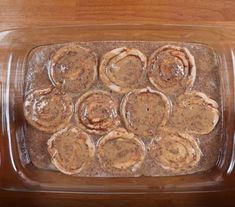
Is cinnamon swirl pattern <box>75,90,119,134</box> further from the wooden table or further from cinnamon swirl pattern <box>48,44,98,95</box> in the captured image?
the wooden table

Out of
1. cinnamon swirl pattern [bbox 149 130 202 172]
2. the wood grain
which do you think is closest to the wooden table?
the wood grain

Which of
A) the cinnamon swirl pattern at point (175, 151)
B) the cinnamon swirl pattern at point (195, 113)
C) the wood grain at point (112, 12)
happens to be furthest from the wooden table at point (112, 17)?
the cinnamon swirl pattern at point (195, 113)

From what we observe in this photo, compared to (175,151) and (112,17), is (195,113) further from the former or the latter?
(112,17)

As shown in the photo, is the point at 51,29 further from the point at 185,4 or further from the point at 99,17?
the point at 185,4

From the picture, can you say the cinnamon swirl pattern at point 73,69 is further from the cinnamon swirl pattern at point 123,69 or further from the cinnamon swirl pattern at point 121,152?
the cinnamon swirl pattern at point 121,152

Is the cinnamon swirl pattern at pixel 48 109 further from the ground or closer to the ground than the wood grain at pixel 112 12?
closer to the ground
